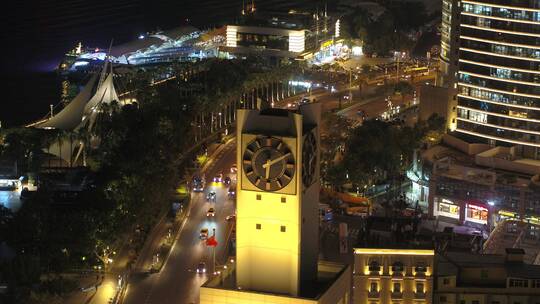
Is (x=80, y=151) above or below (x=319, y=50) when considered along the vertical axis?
below

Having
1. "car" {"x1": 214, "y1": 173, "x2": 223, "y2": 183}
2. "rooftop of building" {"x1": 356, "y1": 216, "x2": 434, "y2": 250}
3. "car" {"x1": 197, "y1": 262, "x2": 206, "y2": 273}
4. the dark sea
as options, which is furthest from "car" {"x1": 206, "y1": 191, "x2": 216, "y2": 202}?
the dark sea

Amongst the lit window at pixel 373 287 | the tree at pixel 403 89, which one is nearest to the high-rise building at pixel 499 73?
the tree at pixel 403 89

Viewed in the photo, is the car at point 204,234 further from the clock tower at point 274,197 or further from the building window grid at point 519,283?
the clock tower at point 274,197

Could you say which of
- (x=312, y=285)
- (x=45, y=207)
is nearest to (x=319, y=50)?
(x=45, y=207)

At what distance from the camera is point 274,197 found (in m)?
23.8

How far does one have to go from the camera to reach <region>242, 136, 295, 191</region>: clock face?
23484 mm

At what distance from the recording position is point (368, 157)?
164 feet

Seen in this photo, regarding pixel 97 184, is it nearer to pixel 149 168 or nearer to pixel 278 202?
pixel 149 168

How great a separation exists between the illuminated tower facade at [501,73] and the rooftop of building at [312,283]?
88.1 ft

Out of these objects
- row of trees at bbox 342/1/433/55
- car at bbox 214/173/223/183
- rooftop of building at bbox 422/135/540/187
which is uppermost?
row of trees at bbox 342/1/433/55

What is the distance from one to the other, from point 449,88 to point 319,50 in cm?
2849

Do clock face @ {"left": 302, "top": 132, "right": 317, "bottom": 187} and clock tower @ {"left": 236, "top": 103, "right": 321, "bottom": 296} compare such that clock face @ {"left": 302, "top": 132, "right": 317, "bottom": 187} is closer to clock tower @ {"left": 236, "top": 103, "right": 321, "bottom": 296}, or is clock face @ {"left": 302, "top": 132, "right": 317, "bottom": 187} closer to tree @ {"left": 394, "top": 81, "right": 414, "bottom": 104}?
clock tower @ {"left": 236, "top": 103, "right": 321, "bottom": 296}

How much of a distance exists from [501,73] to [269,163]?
30.0m

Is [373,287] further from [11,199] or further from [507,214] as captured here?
[11,199]
